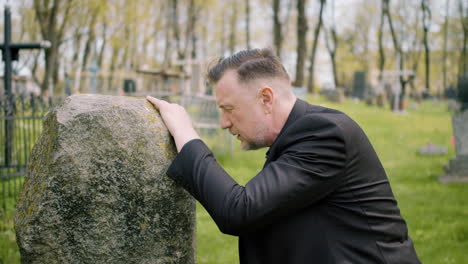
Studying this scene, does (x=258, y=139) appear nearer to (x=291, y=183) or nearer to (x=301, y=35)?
(x=291, y=183)

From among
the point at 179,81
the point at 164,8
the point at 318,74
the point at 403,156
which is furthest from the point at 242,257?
the point at 318,74

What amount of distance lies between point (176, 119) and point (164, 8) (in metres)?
39.4

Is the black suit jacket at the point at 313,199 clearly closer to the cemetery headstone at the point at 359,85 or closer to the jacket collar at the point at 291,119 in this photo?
the jacket collar at the point at 291,119

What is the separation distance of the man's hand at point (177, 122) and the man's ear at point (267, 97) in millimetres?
376

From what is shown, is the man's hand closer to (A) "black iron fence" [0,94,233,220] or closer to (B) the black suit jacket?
(B) the black suit jacket

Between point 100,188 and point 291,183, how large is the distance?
1.09 metres

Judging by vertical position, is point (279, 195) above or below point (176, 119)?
below

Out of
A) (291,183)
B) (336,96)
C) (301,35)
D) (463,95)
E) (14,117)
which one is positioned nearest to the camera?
(291,183)

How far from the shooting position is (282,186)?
6.07 ft

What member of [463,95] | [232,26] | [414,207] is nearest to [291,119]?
[414,207]

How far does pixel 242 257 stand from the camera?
221cm

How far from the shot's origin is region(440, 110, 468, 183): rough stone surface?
28.0 ft

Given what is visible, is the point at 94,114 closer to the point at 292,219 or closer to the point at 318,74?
the point at 292,219

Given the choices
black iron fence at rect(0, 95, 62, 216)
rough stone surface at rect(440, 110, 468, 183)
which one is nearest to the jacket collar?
black iron fence at rect(0, 95, 62, 216)
